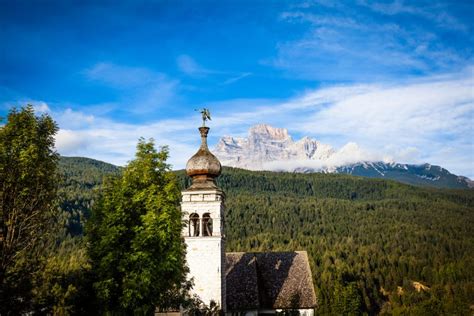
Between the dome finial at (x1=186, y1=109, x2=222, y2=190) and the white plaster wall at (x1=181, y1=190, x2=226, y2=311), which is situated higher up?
the dome finial at (x1=186, y1=109, x2=222, y2=190)

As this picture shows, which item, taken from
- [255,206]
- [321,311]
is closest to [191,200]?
[321,311]

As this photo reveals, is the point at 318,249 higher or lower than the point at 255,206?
lower

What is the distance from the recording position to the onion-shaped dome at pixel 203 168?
37219mm

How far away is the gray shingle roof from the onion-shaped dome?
33.9ft

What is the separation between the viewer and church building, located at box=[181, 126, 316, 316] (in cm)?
3575

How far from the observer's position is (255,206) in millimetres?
195750

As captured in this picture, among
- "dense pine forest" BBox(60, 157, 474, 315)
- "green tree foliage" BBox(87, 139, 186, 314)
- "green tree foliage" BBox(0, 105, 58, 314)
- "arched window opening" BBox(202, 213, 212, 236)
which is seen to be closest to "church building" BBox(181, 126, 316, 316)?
"arched window opening" BBox(202, 213, 212, 236)

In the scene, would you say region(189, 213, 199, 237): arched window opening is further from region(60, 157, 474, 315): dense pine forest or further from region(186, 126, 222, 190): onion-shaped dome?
region(60, 157, 474, 315): dense pine forest

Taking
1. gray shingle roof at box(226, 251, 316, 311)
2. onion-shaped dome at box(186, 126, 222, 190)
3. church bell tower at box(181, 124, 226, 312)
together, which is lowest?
gray shingle roof at box(226, 251, 316, 311)

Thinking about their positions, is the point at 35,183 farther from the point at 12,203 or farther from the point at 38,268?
the point at 38,268

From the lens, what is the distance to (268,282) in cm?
4538

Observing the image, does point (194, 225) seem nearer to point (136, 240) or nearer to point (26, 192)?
point (136, 240)

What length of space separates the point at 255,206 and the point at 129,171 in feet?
551

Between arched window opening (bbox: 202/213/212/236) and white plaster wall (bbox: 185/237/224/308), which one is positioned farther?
arched window opening (bbox: 202/213/212/236)
